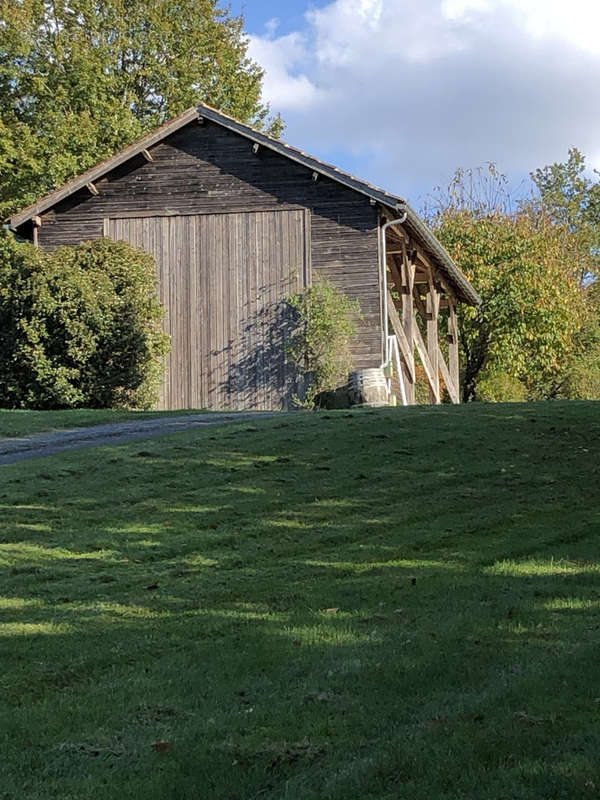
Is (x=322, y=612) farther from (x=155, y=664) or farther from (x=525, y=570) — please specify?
(x=525, y=570)

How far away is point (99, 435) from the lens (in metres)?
13.4

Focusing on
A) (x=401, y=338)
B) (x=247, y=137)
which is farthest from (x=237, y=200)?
(x=401, y=338)

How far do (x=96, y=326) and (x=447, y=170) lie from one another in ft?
78.4

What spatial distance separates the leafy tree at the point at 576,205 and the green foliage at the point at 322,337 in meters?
20.6

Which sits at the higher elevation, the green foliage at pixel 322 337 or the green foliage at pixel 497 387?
the green foliage at pixel 322 337

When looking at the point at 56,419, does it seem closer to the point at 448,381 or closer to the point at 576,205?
the point at 448,381

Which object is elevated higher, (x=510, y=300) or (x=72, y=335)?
(x=510, y=300)

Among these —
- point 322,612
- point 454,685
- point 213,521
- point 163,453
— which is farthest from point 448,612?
point 163,453

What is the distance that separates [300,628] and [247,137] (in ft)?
57.8

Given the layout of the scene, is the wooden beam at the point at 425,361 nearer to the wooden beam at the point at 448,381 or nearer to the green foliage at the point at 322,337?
the wooden beam at the point at 448,381

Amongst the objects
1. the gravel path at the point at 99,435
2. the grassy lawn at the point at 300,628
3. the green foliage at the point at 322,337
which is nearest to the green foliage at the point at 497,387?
the green foliage at the point at 322,337

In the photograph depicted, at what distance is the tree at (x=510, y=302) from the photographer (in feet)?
106

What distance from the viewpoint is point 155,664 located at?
16.2 feet

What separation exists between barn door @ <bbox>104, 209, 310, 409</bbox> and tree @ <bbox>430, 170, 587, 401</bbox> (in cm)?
1256
